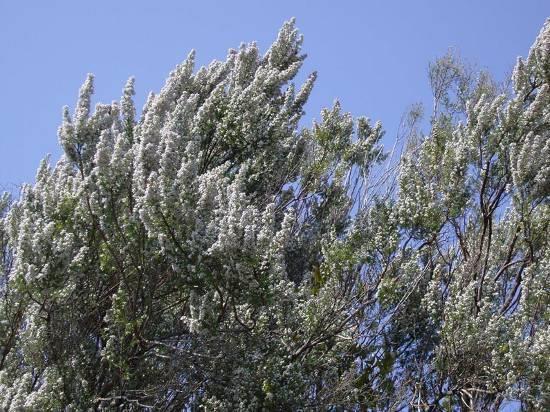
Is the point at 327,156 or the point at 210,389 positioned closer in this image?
the point at 210,389

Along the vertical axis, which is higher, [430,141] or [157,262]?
[430,141]

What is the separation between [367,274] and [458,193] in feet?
5.21

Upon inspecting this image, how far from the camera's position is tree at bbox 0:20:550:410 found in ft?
25.9

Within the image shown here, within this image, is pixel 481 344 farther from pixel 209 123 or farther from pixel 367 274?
pixel 209 123

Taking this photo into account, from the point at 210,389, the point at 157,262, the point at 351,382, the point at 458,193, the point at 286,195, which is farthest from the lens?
the point at 286,195

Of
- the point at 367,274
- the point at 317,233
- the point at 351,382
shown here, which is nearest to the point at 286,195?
the point at 317,233

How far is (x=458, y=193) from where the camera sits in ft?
36.3

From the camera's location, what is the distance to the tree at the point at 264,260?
25.9 ft

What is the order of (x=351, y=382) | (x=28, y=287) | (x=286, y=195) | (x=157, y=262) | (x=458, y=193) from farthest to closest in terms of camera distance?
(x=286, y=195)
(x=458, y=193)
(x=351, y=382)
(x=157, y=262)
(x=28, y=287)

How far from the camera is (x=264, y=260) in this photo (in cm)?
770

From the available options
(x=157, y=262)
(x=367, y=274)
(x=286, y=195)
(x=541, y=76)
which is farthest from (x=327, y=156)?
(x=157, y=262)

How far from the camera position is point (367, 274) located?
11180mm

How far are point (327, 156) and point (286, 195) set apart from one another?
1.01 metres

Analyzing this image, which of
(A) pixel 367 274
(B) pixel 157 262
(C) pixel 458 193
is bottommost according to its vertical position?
(B) pixel 157 262
